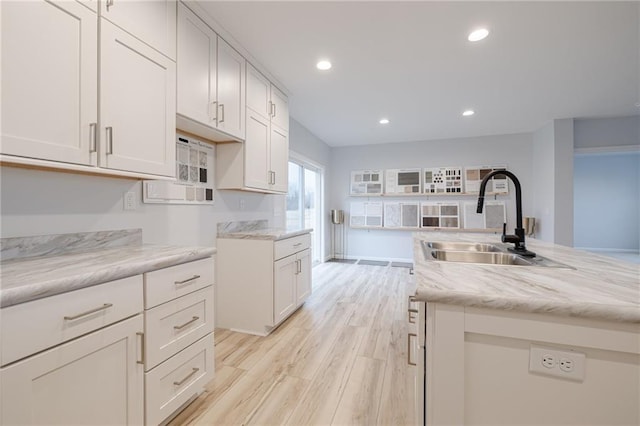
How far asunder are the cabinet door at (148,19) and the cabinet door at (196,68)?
0.07 meters

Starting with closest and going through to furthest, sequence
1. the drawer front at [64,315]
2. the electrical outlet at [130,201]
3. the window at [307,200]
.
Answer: the drawer front at [64,315]
the electrical outlet at [130,201]
the window at [307,200]

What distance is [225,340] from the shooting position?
7.54ft

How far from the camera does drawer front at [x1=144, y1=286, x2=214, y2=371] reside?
1225 millimetres

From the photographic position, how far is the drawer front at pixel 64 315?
31.2 inches

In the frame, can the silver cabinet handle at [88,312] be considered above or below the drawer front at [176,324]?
above

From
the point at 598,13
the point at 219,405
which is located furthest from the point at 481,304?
the point at 598,13

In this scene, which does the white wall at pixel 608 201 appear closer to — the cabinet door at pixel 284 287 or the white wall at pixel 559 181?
the white wall at pixel 559 181

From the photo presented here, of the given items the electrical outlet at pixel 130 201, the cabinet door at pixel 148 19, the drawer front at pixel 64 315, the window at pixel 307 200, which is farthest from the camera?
the window at pixel 307 200

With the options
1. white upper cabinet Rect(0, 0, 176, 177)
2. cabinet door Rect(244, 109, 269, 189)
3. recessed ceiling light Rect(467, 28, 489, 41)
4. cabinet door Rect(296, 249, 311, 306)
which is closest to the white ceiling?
recessed ceiling light Rect(467, 28, 489, 41)

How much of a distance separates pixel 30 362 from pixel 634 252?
1017cm

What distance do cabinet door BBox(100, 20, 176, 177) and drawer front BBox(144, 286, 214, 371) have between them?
0.74 meters

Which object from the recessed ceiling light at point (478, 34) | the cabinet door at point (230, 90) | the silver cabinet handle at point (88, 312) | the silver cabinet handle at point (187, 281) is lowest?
the silver cabinet handle at point (88, 312)

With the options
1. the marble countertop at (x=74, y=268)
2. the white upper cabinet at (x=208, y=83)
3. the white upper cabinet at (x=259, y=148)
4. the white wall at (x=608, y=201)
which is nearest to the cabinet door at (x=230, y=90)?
the white upper cabinet at (x=208, y=83)

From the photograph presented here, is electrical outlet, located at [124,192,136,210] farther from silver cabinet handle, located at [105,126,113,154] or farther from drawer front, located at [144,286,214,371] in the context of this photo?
drawer front, located at [144,286,214,371]
